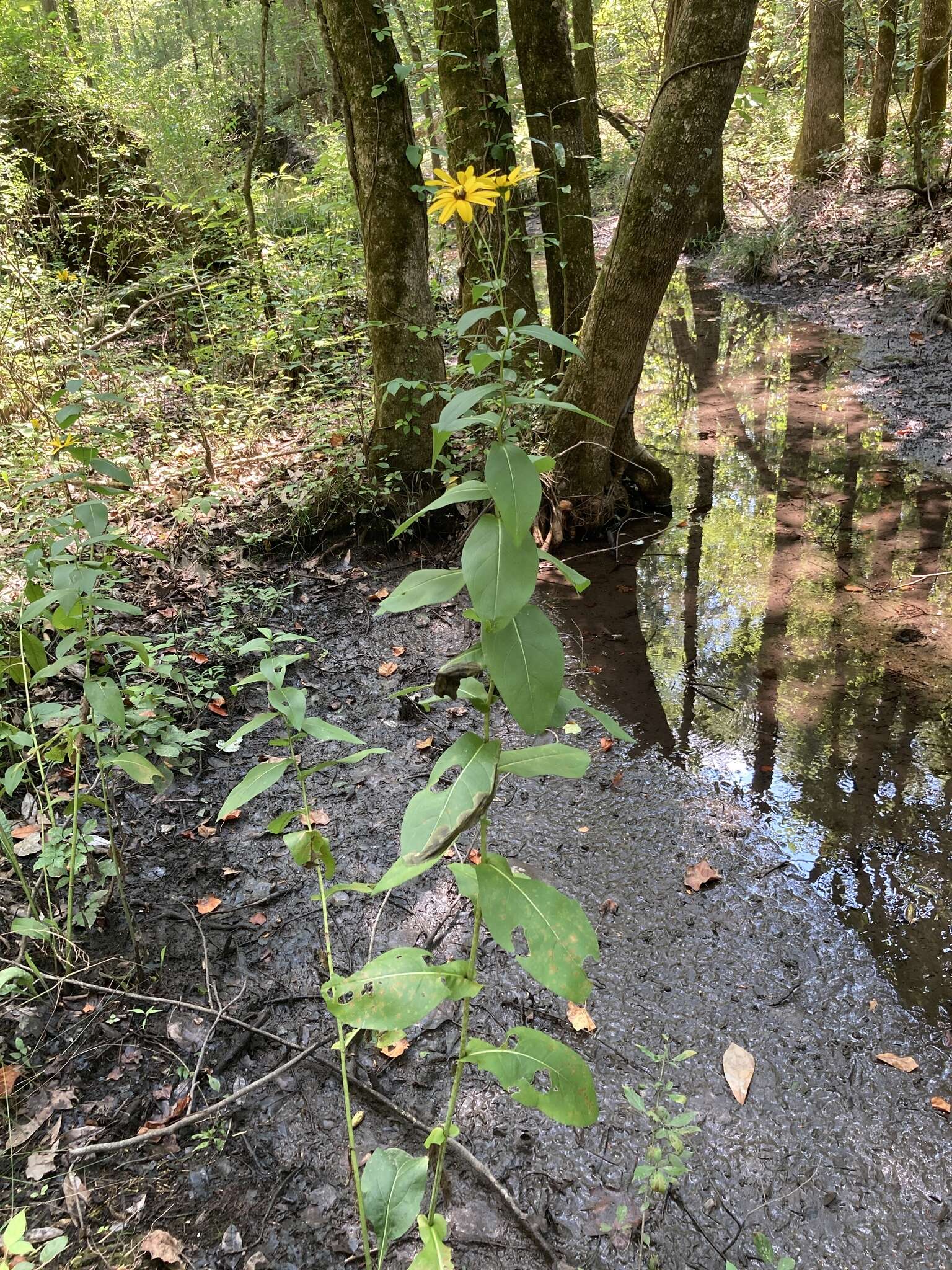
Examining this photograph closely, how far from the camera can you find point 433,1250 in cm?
129

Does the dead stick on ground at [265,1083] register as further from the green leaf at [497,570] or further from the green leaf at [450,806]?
the green leaf at [497,570]

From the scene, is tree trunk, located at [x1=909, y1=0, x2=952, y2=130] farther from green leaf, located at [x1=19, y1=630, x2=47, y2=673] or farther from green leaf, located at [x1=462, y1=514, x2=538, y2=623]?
green leaf, located at [x1=19, y1=630, x2=47, y2=673]

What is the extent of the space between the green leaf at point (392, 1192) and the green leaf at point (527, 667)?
912 millimetres

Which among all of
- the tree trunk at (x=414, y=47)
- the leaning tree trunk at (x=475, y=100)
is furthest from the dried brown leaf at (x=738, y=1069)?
the tree trunk at (x=414, y=47)

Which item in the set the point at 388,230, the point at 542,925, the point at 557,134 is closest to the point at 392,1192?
the point at 542,925

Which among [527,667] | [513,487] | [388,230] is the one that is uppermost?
[388,230]

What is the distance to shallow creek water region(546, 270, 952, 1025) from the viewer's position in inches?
112

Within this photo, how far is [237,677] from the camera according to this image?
379 cm

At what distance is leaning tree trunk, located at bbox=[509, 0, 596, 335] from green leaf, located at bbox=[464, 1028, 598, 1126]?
5.08 metres

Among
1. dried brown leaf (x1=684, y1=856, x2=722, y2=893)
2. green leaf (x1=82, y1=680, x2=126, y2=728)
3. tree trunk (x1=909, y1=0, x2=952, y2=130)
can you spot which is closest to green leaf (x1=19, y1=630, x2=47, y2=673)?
green leaf (x1=82, y1=680, x2=126, y2=728)

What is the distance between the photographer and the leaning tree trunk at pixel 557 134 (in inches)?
209

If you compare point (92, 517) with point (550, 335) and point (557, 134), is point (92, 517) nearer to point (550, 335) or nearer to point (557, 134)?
point (550, 335)

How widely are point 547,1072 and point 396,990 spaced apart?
313mm

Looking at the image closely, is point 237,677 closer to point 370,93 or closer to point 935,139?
point 370,93
